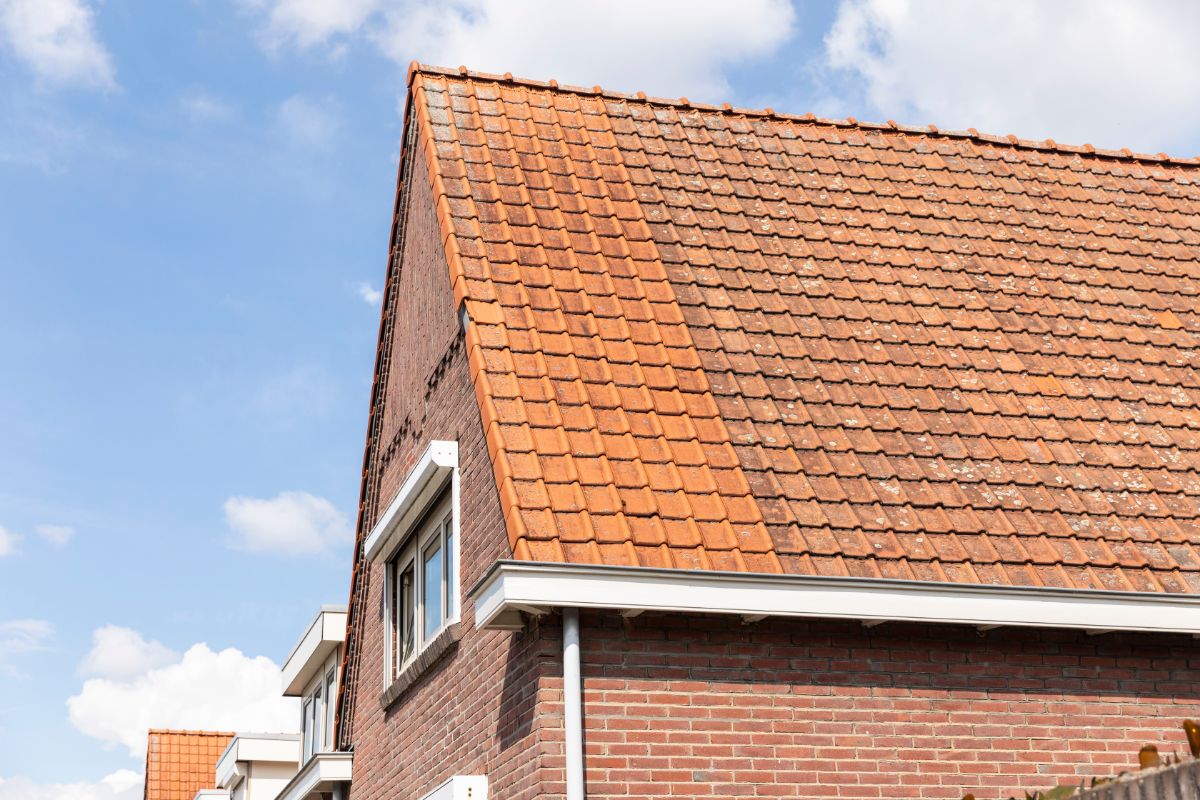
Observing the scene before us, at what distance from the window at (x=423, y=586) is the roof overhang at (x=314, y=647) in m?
3.48

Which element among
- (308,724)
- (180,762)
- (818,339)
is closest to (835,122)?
(818,339)

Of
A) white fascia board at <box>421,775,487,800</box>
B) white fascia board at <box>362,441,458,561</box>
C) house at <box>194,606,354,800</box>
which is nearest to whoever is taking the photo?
white fascia board at <box>421,775,487,800</box>

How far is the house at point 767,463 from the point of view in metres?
7.54

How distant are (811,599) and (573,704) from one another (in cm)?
142

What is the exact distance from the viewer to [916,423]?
9.07 metres

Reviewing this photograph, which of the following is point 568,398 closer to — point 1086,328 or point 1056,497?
point 1056,497

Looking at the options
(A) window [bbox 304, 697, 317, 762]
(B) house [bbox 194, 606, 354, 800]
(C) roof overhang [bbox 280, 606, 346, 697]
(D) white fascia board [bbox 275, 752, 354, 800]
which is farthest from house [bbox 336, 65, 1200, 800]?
(A) window [bbox 304, 697, 317, 762]

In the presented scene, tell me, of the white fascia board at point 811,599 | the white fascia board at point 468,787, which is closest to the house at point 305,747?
the white fascia board at point 468,787

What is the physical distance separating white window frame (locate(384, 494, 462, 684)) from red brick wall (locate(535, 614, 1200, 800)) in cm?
207

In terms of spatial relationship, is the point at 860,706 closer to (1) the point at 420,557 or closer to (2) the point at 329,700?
(1) the point at 420,557

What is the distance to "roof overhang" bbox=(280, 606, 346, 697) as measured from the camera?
49.6 feet

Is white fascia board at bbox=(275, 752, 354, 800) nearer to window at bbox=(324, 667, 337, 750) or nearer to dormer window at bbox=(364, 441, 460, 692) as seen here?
dormer window at bbox=(364, 441, 460, 692)

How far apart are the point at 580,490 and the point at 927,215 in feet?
16.0

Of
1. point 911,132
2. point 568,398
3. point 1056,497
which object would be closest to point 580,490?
point 568,398
